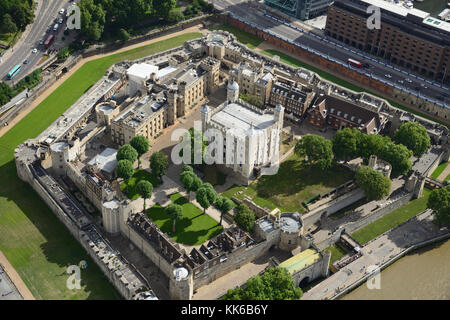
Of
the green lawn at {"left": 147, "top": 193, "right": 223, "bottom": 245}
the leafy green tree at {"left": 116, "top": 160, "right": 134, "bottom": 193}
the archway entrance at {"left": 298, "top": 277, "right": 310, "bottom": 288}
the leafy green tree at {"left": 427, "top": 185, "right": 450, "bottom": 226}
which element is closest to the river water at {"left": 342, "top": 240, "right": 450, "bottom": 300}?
the leafy green tree at {"left": 427, "top": 185, "right": 450, "bottom": 226}

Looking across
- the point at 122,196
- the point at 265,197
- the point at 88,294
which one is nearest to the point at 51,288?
the point at 88,294

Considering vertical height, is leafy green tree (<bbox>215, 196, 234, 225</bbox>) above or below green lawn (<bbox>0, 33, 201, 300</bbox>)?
above

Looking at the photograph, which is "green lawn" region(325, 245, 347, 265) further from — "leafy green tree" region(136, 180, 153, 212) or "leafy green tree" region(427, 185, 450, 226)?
"leafy green tree" region(136, 180, 153, 212)

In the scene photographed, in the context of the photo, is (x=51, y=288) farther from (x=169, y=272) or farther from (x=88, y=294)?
(x=169, y=272)

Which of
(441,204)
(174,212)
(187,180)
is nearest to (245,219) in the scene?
(174,212)

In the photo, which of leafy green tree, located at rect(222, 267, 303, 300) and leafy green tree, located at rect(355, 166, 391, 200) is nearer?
leafy green tree, located at rect(222, 267, 303, 300)

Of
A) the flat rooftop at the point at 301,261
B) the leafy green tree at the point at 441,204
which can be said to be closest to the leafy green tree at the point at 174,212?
the flat rooftop at the point at 301,261

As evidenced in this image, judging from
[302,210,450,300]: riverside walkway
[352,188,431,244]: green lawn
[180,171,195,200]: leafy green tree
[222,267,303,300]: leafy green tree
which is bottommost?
[352,188,431,244]: green lawn
